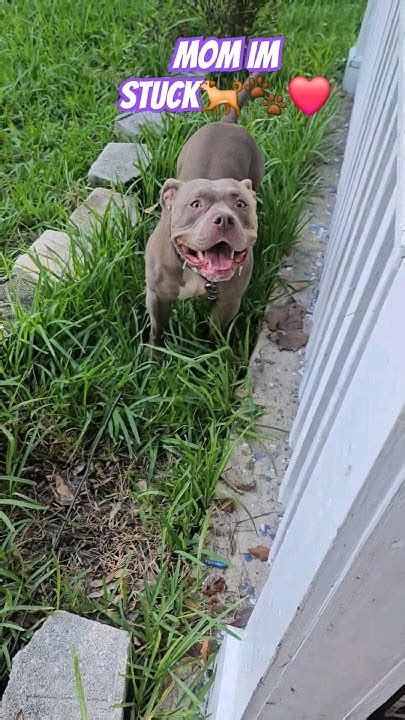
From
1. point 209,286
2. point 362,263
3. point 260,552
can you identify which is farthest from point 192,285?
point 362,263

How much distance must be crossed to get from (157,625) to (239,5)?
2.57 meters

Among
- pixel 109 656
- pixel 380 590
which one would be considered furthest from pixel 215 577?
pixel 380 590

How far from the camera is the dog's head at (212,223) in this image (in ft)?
5.38

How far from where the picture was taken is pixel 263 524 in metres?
1.79

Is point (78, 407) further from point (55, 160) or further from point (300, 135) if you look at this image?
point (300, 135)

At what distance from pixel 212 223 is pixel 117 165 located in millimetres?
1178

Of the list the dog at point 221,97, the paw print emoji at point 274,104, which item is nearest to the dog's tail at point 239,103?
the dog at point 221,97

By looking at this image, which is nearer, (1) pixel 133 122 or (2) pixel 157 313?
(2) pixel 157 313

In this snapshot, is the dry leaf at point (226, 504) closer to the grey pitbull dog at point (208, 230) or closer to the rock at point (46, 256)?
the grey pitbull dog at point (208, 230)

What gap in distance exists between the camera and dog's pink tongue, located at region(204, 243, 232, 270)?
168cm

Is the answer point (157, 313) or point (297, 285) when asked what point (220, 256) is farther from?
point (297, 285)

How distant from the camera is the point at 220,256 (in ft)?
5.57

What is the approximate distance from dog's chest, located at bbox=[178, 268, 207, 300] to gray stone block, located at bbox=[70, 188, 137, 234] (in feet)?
1.82

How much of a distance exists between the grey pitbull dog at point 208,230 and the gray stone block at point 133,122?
651mm
